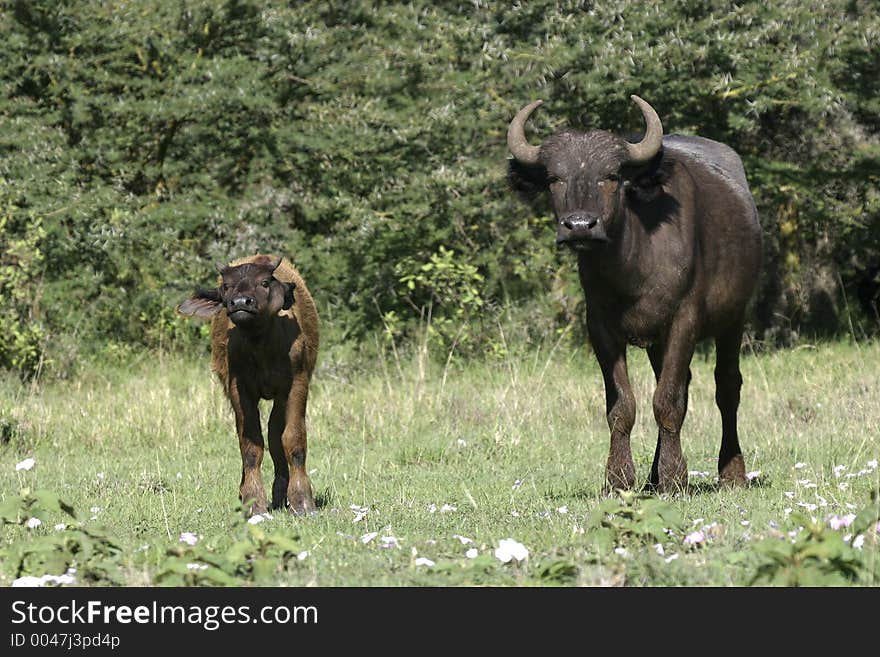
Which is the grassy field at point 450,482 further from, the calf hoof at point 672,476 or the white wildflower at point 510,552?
the calf hoof at point 672,476

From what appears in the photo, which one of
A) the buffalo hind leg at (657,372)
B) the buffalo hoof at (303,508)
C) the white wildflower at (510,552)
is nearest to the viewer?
the white wildflower at (510,552)

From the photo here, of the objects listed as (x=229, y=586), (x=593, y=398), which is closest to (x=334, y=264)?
(x=593, y=398)

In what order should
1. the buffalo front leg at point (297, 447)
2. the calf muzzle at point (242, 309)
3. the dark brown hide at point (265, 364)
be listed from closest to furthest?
the calf muzzle at point (242, 309) → the dark brown hide at point (265, 364) → the buffalo front leg at point (297, 447)

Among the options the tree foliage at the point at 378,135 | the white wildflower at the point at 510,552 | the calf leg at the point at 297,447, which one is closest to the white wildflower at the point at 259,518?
the calf leg at the point at 297,447

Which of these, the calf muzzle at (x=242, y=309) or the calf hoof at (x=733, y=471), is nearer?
the calf muzzle at (x=242, y=309)

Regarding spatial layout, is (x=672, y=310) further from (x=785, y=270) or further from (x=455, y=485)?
(x=785, y=270)

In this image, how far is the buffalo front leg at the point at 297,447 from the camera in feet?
27.5

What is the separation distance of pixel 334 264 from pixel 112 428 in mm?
5884

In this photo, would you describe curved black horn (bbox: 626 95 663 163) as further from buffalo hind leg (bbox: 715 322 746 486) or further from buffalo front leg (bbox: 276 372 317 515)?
buffalo front leg (bbox: 276 372 317 515)

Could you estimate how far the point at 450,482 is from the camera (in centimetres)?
947

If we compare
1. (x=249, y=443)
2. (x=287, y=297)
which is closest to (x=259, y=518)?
(x=249, y=443)

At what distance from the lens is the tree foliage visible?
16.2 metres

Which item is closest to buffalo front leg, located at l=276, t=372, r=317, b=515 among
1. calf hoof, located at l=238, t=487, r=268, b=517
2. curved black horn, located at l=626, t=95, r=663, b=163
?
calf hoof, located at l=238, t=487, r=268, b=517

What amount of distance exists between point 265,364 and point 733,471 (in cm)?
332
